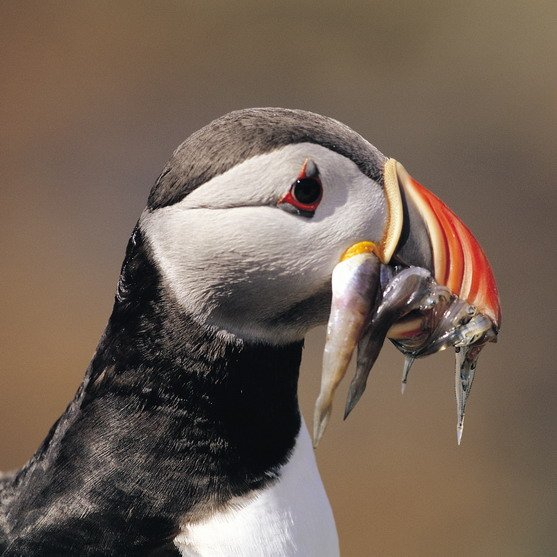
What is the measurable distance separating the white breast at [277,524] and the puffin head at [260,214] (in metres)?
0.31

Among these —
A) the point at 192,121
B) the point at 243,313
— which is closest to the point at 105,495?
the point at 243,313

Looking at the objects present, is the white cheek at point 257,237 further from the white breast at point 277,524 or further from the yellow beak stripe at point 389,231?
the white breast at point 277,524

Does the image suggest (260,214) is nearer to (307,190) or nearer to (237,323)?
(307,190)

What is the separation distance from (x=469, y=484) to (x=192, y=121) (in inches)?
111

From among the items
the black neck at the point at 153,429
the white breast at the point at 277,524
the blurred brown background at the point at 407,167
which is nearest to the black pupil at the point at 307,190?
the black neck at the point at 153,429

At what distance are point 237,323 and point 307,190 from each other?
285mm

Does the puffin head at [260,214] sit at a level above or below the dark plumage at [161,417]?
above

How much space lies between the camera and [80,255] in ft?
20.2

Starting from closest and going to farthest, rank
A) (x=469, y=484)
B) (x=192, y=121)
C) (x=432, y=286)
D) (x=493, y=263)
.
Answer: (x=432, y=286) < (x=469, y=484) < (x=493, y=263) < (x=192, y=121)

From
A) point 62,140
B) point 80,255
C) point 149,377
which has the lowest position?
point 80,255

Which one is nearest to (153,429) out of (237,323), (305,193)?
(237,323)

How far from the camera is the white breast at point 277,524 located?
1.96m

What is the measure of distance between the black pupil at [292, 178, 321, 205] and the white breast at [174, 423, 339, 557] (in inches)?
21.0

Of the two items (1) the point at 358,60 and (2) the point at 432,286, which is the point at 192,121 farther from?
(2) the point at 432,286
